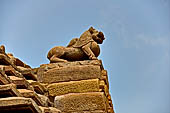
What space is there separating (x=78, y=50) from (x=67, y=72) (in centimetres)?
68

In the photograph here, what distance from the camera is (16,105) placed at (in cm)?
287

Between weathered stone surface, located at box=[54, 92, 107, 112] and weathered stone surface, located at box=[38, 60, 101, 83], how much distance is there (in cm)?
45

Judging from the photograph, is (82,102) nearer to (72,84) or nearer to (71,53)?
(72,84)

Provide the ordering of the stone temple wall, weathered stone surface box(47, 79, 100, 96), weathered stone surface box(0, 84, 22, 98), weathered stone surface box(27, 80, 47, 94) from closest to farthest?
weathered stone surface box(0, 84, 22, 98), weathered stone surface box(27, 80, 47, 94), the stone temple wall, weathered stone surface box(47, 79, 100, 96)

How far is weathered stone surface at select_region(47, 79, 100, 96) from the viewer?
5.82 m

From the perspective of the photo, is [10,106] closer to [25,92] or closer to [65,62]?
[25,92]

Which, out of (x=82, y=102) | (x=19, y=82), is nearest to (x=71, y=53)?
(x=82, y=102)

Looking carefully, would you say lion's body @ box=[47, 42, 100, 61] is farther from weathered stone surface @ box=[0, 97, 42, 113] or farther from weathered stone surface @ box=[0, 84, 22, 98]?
weathered stone surface @ box=[0, 97, 42, 113]

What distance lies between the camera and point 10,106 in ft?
9.39

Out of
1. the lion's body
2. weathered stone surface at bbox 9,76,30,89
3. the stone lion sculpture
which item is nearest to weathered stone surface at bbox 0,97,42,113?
weathered stone surface at bbox 9,76,30,89

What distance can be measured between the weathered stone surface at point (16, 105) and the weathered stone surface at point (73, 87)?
9.56 ft

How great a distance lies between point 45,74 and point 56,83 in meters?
0.33

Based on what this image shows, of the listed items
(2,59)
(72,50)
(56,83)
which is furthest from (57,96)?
(2,59)

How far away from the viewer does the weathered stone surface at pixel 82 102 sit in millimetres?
5551
